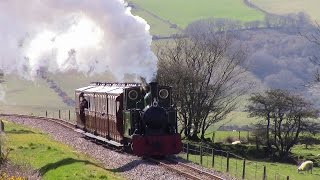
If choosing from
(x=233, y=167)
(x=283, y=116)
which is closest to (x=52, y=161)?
(x=233, y=167)

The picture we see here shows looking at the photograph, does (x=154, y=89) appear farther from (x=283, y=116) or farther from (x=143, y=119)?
(x=283, y=116)

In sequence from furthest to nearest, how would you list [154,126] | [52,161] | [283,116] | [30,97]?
1. [30,97]
2. [283,116]
3. [154,126]
4. [52,161]

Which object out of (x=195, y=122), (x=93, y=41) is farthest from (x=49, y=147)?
(x=195, y=122)

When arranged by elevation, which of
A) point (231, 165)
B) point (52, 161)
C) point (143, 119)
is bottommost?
point (231, 165)

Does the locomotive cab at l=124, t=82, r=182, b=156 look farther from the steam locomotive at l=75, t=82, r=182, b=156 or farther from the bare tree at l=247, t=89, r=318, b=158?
the bare tree at l=247, t=89, r=318, b=158

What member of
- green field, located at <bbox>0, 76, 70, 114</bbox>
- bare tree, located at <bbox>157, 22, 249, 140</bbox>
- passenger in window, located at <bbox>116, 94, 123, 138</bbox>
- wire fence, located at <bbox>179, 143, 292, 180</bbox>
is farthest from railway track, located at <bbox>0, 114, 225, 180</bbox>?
green field, located at <bbox>0, 76, 70, 114</bbox>

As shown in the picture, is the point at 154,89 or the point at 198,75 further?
the point at 198,75

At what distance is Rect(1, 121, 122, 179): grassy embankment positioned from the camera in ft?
86.3

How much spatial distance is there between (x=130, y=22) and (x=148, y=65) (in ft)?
11.8

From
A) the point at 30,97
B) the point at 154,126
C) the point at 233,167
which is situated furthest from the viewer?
the point at 30,97

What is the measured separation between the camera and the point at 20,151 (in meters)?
35.1

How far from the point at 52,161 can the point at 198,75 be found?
30.2 m

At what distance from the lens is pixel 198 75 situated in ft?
193

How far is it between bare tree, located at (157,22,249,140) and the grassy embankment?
18.2m
